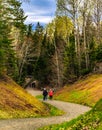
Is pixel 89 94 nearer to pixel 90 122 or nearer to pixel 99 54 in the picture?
pixel 99 54

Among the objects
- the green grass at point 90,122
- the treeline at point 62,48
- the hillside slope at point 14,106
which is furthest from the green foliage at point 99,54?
the green grass at point 90,122

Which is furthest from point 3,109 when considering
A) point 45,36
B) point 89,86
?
point 45,36

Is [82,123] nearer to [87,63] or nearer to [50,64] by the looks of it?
[87,63]

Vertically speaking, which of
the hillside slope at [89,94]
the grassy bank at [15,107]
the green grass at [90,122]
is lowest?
the hillside slope at [89,94]

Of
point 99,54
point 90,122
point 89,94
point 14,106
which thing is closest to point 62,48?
point 99,54

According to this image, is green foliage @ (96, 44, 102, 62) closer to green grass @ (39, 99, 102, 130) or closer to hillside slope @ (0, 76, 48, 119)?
hillside slope @ (0, 76, 48, 119)

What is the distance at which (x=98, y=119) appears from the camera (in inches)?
623

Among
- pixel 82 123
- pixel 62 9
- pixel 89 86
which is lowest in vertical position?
pixel 89 86

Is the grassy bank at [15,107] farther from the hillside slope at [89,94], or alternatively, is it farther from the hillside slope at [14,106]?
the hillside slope at [89,94]

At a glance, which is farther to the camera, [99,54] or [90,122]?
[99,54]

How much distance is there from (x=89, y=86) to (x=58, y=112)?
23.5m

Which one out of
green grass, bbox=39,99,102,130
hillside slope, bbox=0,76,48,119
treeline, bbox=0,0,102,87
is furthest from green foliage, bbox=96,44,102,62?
green grass, bbox=39,99,102,130

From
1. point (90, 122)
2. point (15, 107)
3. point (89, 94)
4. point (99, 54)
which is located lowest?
point (89, 94)

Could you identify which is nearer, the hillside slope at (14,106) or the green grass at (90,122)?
the green grass at (90,122)
